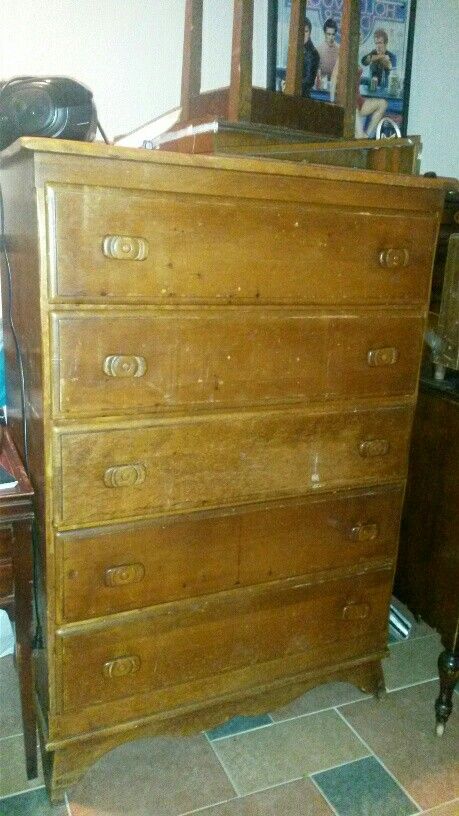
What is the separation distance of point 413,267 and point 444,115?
109cm

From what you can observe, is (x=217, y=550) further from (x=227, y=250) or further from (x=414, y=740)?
(x=414, y=740)

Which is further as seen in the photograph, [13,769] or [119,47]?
[119,47]

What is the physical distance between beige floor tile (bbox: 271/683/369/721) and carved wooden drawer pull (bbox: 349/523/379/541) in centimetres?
51

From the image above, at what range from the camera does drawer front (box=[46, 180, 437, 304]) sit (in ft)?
3.65

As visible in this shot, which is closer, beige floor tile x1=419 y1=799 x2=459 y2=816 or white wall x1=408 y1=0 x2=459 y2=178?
beige floor tile x1=419 y1=799 x2=459 y2=816

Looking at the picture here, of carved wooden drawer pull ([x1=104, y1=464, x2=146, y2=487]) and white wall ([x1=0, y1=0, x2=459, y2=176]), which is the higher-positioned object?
white wall ([x1=0, y1=0, x2=459, y2=176])

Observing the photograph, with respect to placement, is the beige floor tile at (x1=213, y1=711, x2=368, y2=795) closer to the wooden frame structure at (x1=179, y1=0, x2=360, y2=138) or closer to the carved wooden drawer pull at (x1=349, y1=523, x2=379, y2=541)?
the carved wooden drawer pull at (x1=349, y1=523, x2=379, y2=541)

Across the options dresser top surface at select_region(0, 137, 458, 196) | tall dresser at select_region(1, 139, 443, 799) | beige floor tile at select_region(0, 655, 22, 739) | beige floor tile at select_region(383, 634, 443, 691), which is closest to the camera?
dresser top surface at select_region(0, 137, 458, 196)

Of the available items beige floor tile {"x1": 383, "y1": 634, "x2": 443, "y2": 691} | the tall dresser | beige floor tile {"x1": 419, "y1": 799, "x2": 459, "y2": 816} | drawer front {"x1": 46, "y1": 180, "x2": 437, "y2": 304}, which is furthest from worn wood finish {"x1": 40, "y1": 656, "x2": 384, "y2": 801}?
drawer front {"x1": 46, "y1": 180, "x2": 437, "y2": 304}

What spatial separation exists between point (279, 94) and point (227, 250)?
0.52 metres

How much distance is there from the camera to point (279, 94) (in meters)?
1.49

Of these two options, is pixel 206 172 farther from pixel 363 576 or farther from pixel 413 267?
pixel 363 576

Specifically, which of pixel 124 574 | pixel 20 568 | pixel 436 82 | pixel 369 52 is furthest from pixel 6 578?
pixel 436 82

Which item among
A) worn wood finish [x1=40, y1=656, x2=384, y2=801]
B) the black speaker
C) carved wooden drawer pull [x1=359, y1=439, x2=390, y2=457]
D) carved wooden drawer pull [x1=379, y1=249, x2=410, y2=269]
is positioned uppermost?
the black speaker
